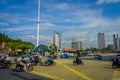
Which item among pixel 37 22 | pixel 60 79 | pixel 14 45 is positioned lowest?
pixel 60 79

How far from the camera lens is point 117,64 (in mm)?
18703

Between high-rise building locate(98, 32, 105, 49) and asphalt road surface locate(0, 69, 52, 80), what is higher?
high-rise building locate(98, 32, 105, 49)

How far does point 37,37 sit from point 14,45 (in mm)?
17010

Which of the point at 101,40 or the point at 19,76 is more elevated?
the point at 101,40

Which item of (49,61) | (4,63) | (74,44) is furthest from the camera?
(74,44)

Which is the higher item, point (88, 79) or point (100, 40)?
point (100, 40)

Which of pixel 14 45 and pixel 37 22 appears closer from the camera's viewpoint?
pixel 37 22

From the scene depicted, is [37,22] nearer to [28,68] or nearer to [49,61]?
[49,61]

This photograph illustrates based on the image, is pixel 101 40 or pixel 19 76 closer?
pixel 19 76

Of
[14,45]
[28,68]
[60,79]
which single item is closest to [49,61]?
[28,68]

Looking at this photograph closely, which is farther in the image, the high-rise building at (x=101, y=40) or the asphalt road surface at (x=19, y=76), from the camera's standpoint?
the high-rise building at (x=101, y=40)

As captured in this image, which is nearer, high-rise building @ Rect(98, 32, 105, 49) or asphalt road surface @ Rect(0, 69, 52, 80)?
asphalt road surface @ Rect(0, 69, 52, 80)

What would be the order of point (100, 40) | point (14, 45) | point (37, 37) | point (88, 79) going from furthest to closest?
point (100, 40), point (14, 45), point (37, 37), point (88, 79)

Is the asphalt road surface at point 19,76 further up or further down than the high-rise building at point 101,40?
further down
